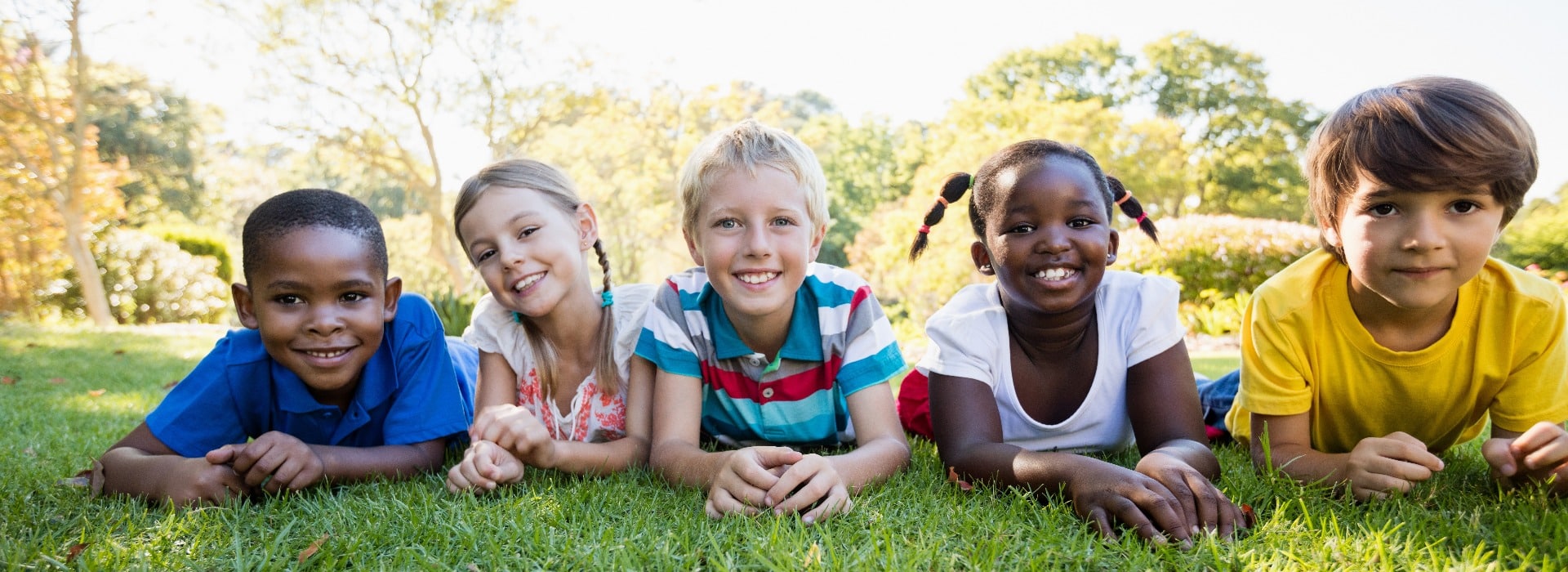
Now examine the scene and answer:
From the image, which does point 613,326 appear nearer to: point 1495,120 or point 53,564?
point 53,564

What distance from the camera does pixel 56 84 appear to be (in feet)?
47.4

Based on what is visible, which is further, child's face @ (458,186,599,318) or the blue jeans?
the blue jeans

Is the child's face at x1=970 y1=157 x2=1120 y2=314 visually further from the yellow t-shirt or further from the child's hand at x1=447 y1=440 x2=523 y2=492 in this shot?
the child's hand at x1=447 y1=440 x2=523 y2=492

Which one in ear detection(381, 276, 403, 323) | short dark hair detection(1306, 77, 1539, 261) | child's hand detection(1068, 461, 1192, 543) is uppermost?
short dark hair detection(1306, 77, 1539, 261)

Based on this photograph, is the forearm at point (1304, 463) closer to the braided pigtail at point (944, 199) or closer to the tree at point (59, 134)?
the braided pigtail at point (944, 199)

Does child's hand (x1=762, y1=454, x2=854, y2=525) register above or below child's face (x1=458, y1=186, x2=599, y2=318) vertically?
below

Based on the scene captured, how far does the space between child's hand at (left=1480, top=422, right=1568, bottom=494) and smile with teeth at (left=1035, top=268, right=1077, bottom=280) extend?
44.1 inches

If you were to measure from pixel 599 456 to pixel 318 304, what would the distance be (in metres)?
1.00

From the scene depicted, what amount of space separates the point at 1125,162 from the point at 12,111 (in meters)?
23.6

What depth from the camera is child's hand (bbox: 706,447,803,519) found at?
→ 88.6 inches

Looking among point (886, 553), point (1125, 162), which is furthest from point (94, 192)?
point (1125, 162)

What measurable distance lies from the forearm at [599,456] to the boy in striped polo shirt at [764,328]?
0.16m

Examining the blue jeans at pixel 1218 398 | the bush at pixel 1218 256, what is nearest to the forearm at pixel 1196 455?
the blue jeans at pixel 1218 398

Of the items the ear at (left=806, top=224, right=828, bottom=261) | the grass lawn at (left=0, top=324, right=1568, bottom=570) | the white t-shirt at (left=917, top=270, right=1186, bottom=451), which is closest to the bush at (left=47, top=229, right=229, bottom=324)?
the grass lawn at (left=0, top=324, right=1568, bottom=570)
